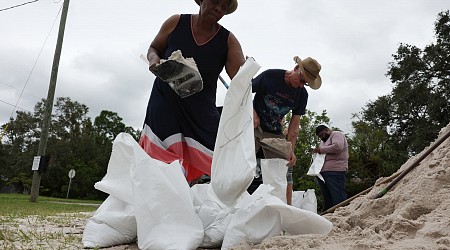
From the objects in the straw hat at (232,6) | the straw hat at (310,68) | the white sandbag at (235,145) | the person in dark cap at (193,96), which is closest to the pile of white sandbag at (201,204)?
the white sandbag at (235,145)

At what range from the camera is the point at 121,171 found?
82.4 inches

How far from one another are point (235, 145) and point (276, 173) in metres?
1.55

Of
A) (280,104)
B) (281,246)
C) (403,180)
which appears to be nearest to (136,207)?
(281,246)

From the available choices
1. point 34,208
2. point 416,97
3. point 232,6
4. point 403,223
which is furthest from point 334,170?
point 416,97

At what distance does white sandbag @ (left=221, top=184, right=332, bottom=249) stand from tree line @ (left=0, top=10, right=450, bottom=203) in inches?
353

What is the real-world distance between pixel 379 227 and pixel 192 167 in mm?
1197

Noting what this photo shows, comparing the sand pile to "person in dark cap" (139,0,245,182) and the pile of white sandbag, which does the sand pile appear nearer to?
the pile of white sandbag

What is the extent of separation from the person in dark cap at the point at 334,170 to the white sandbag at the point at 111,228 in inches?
134

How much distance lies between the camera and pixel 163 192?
71.2 inches

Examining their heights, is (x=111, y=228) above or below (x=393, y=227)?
below

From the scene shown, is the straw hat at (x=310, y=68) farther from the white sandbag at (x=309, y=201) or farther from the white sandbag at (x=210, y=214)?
the white sandbag at (x=210, y=214)

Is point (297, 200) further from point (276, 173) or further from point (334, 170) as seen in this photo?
point (334, 170)

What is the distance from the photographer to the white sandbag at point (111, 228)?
6.25 ft

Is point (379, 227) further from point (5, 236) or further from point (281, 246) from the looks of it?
point (5, 236)
